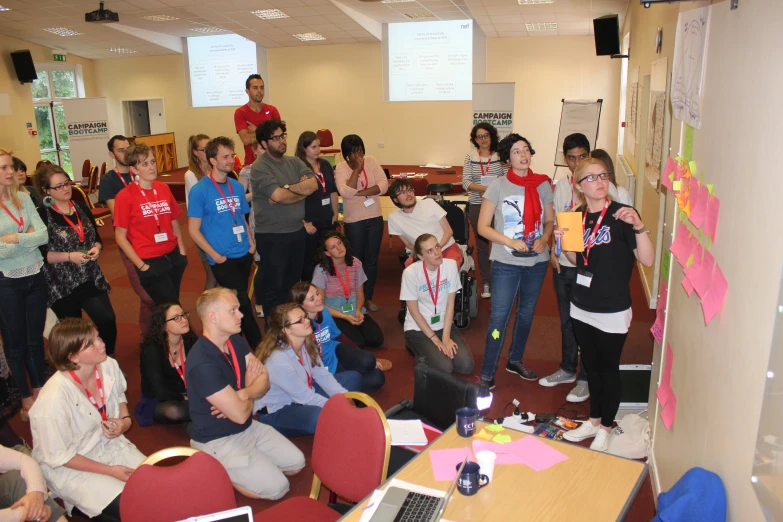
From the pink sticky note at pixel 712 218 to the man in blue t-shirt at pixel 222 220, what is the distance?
303 centimetres

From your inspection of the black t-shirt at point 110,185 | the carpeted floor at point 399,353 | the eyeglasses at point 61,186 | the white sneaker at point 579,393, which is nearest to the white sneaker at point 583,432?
the carpeted floor at point 399,353

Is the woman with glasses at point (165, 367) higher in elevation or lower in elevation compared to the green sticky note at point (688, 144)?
lower

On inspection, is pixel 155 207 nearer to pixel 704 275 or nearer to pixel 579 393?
pixel 579 393

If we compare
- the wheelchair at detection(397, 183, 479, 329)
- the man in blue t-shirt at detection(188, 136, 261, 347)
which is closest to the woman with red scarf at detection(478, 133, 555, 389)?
the wheelchair at detection(397, 183, 479, 329)

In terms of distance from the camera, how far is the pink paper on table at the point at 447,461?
2111mm

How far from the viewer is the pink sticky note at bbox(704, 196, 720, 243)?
Result: 196cm

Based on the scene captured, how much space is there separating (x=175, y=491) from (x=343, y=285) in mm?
2703

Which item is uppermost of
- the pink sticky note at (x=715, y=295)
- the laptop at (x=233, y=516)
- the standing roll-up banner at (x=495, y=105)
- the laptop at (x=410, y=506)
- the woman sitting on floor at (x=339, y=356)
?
the standing roll-up banner at (x=495, y=105)

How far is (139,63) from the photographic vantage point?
52.1ft

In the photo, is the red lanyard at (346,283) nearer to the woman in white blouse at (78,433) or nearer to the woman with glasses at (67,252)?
the woman with glasses at (67,252)

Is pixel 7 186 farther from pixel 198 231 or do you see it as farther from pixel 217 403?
pixel 217 403

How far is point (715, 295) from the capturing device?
1.93 m

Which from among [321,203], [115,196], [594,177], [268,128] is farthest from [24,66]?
[594,177]

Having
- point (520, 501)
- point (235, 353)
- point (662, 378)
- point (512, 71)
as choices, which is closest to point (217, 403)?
point (235, 353)
